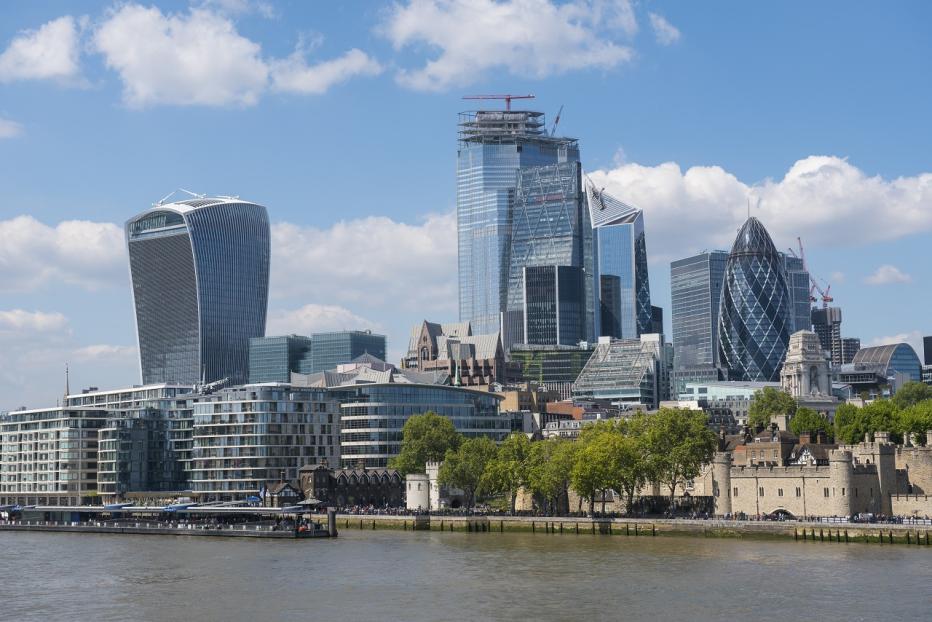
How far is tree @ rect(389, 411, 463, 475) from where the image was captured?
179 metres

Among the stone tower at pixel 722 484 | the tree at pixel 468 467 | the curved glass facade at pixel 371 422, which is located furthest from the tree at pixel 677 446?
the curved glass facade at pixel 371 422

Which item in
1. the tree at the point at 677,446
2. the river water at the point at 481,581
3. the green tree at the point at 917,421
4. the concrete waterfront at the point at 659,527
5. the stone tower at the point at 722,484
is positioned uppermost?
the green tree at the point at 917,421

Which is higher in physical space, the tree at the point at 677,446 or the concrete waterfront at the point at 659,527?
the tree at the point at 677,446

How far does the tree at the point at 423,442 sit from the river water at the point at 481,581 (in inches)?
1999

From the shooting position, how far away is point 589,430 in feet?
510

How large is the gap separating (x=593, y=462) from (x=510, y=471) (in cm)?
1549

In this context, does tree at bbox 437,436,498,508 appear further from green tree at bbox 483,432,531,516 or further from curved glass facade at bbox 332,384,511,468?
curved glass facade at bbox 332,384,511,468

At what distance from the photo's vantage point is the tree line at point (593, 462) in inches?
5344

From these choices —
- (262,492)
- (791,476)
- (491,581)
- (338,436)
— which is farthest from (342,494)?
(491,581)

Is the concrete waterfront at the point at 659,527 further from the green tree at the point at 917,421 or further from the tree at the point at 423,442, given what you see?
the green tree at the point at 917,421

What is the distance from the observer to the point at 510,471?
148 metres

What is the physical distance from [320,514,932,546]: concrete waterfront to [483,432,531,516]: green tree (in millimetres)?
5842

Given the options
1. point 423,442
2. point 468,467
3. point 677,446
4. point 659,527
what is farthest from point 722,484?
point 423,442

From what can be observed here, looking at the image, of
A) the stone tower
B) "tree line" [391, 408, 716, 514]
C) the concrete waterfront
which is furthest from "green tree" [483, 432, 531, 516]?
the stone tower
